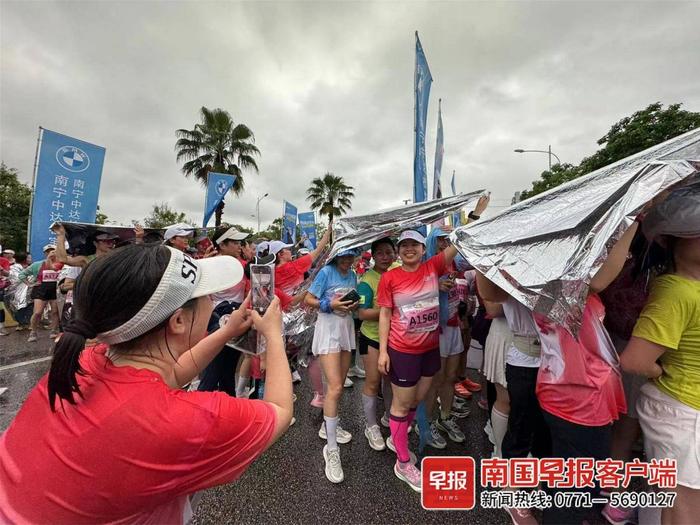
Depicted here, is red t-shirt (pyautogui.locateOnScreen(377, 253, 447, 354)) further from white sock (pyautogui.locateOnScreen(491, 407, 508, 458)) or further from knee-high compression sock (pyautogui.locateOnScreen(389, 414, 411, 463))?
white sock (pyautogui.locateOnScreen(491, 407, 508, 458))

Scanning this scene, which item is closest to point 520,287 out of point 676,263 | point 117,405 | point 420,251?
point 676,263

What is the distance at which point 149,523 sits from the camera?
974 mm

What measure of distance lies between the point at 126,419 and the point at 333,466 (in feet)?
7.06

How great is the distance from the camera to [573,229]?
1446mm

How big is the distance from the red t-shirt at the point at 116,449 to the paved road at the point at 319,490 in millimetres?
1609

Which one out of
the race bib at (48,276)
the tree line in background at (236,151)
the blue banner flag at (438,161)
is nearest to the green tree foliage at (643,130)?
the tree line in background at (236,151)

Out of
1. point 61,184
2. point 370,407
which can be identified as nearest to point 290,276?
point 370,407

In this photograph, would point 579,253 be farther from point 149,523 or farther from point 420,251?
point 149,523

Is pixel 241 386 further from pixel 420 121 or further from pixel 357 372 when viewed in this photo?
pixel 420 121

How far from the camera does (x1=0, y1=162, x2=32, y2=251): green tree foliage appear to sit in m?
17.8

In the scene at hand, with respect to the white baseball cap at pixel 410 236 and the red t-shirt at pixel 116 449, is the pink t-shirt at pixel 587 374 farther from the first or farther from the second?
the red t-shirt at pixel 116 449

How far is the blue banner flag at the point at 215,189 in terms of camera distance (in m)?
7.37

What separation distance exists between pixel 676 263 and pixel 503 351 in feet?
4.11

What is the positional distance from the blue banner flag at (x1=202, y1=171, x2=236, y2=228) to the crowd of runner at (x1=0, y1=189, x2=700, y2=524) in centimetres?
502
